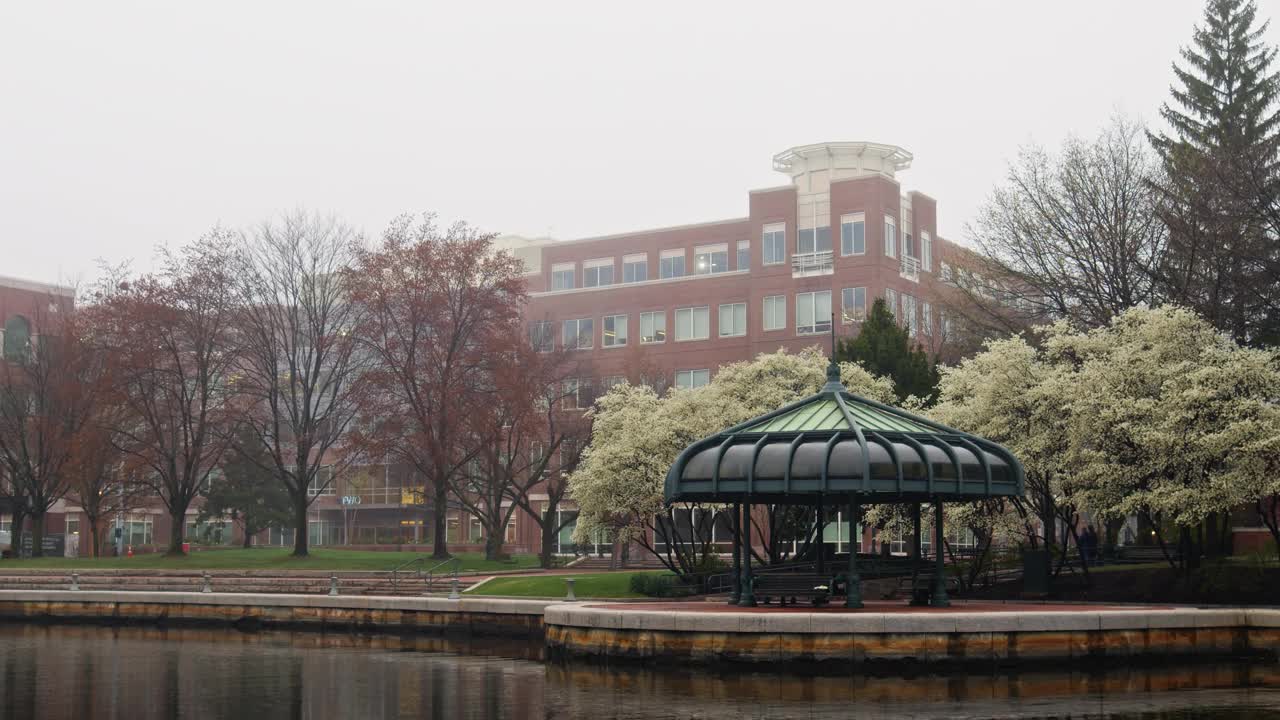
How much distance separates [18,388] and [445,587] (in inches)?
1283

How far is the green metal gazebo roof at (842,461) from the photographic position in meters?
29.8

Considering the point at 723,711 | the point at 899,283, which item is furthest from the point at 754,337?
the point at 723,711

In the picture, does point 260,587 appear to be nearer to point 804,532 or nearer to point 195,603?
point 195,603

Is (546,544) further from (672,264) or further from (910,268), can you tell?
(672,264)

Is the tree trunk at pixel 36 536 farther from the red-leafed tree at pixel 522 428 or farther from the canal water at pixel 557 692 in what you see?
the canal water at pixel 557 692

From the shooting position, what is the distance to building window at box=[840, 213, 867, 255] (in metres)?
81.2

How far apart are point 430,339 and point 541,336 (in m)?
15.1

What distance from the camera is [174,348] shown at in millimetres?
60344

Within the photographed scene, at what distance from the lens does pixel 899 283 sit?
82938 mm

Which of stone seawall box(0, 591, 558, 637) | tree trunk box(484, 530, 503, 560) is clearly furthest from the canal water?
tree trunk box(484, 530, 503, 560)

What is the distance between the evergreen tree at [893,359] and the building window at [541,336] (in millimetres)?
18841

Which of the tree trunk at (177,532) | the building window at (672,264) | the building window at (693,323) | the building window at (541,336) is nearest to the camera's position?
the tree trunk at (177,532)

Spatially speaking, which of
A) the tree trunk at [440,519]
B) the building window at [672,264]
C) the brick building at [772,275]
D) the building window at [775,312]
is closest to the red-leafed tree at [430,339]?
the tree trunk at [440,519]

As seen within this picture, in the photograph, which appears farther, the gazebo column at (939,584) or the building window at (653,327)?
the building window at (653,327)
